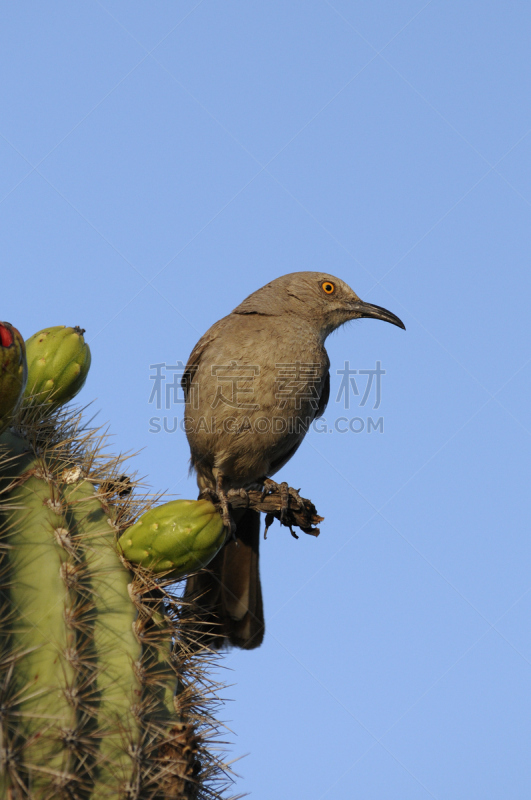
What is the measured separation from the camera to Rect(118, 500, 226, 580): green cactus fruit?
208 cm

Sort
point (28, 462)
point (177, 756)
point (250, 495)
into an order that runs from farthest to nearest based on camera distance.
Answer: point (250, 495), point (28, 462), point (177, 756)

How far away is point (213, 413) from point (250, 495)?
6.16 feet

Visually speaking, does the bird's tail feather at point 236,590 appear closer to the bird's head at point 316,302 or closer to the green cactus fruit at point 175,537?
the bird's head at point 316,302

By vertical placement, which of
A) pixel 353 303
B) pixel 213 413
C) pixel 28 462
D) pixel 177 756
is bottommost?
pixel 177 756

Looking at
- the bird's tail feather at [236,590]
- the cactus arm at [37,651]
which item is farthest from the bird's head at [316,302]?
the cactus arm at [37,651]

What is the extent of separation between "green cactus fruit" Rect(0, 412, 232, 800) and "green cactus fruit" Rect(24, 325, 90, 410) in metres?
0.21

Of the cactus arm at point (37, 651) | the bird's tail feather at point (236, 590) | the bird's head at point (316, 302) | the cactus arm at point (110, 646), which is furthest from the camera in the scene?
the bird's head at point (316, 302)

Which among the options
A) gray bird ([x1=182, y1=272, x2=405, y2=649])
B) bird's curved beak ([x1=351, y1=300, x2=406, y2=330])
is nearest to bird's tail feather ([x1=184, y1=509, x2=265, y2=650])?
gray bird ([x1=182, y1=272, x2=405, y2=649])

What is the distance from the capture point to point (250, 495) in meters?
3.17

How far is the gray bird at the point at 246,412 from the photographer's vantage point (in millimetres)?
4727

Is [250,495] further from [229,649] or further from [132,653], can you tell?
[229,649]

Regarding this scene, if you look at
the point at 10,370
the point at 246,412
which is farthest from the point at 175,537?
the point at 246,412

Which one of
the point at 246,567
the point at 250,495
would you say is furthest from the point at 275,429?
the point at 250,495

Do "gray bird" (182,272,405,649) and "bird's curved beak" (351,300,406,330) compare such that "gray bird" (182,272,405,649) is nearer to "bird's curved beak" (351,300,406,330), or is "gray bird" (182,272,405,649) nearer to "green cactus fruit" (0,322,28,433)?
"bird's curved beak" (351,300,406,330)
